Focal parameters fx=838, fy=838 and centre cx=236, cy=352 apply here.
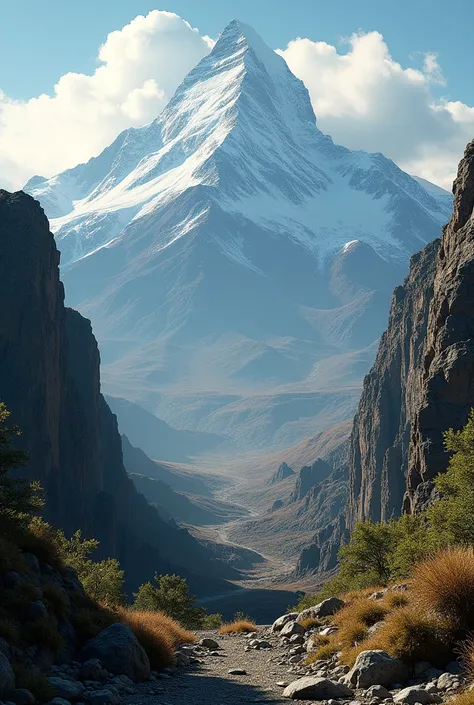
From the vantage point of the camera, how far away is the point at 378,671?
21547 millimetres

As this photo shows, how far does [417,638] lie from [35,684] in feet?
31.6

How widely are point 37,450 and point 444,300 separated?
71638 millimetres

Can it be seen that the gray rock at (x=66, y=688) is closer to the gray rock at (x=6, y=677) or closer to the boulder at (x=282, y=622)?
the gray rock at (x=6, y=677)

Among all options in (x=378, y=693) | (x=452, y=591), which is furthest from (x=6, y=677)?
(x=452, y=591)

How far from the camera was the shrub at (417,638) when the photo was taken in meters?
21.3

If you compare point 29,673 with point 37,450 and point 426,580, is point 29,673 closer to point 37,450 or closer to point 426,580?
point 426,580

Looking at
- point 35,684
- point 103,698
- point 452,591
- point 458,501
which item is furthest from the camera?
point 458,501

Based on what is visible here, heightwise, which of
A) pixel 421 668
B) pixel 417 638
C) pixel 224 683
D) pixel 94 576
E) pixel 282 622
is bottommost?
pixel 282 622

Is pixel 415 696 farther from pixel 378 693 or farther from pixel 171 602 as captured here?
pixel 171 602

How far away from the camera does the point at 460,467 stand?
41812 mm

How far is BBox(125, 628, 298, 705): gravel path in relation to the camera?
22467mm

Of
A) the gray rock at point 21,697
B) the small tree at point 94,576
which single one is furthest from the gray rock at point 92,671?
the small tree at point 94,576

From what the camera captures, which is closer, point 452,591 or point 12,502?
point 452,591

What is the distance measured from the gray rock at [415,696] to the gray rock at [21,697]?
333 inches
